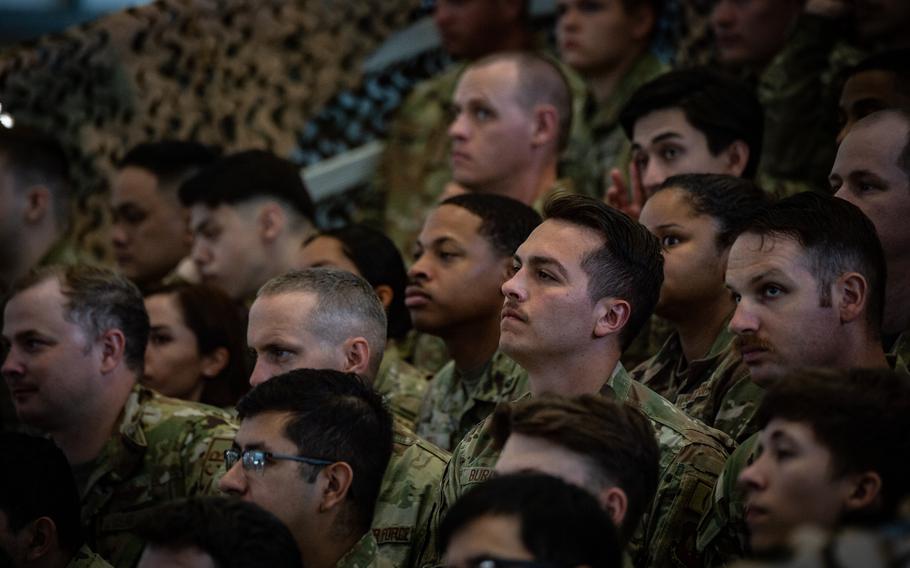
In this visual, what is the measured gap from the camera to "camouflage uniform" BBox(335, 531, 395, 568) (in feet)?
12.0

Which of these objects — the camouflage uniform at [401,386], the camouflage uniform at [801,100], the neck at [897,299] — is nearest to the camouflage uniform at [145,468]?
the camouflage uniform at [401,386]

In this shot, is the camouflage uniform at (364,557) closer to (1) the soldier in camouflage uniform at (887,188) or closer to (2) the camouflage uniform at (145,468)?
(2) the camouflage uniform at (145,468)

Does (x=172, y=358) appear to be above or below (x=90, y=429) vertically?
above

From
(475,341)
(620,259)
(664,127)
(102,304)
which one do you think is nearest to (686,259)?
(620,259)

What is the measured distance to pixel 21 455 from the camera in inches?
161

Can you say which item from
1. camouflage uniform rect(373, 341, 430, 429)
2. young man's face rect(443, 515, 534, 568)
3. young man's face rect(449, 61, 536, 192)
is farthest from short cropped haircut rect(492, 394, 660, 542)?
young man's face rect(449, 61, 536, 192)

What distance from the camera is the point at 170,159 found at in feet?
22.1

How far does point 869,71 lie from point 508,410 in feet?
6.66

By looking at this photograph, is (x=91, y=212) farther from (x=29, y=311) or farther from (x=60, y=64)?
(x=29, y=311)

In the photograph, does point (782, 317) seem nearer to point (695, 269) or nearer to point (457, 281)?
point (695, 269)

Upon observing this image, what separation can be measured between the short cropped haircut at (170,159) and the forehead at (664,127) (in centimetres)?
211

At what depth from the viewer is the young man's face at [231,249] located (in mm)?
6090

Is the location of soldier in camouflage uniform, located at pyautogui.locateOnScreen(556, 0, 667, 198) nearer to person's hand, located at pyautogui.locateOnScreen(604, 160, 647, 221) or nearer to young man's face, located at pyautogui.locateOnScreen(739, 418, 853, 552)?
person's hand, located at pyautogui.locateOnScreen(604, 160, 647, 221)

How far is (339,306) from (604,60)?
8.35 feet
